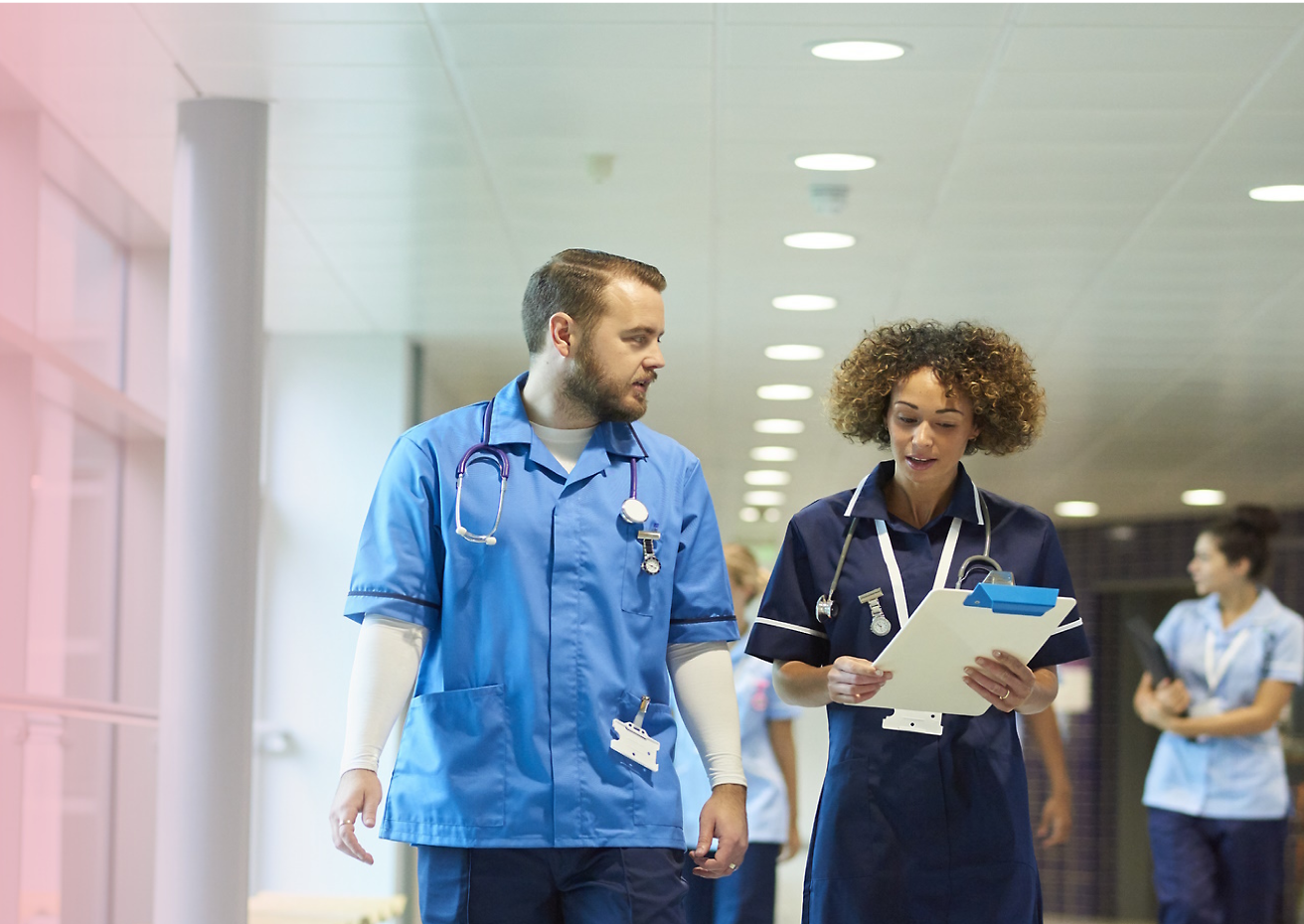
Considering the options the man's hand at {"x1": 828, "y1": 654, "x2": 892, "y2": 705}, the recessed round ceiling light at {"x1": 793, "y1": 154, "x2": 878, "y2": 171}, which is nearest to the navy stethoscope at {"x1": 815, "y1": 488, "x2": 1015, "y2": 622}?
the man's hand at {"x1": 828, "y1": 654, "x2": 892, "y2": 705}

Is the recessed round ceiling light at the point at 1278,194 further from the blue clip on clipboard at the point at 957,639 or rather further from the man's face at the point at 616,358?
the man's face at the point at 616,358

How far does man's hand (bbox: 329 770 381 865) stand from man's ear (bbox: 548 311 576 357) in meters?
0.74

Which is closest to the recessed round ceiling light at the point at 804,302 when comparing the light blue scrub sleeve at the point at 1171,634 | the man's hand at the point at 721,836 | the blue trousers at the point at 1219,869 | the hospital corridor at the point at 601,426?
the hospital corridor at the point at 601,426

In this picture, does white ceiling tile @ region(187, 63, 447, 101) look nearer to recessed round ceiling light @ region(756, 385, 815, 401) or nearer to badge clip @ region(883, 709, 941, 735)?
badge clip @ region(883, 709, 941, 735)

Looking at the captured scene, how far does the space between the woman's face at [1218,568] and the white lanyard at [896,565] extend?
381 cm

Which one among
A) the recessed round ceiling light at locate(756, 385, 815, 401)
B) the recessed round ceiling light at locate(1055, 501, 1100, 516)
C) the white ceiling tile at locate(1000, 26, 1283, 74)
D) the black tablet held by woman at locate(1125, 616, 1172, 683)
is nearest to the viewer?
the white ceiling tile at locate(1000, 26, 1283, 74)

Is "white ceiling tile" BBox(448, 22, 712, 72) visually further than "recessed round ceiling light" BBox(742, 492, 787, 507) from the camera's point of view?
No

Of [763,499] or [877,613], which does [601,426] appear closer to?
[877,613]

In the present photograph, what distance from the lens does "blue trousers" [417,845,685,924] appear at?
2498 millimetres

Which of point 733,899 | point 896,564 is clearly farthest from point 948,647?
point 733,899

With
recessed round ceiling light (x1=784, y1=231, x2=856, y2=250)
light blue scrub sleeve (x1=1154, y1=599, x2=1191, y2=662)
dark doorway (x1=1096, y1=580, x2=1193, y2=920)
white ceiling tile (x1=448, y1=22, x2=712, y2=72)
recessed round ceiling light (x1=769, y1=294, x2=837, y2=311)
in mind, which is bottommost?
dark doorway (x1=1096, y1=580, x2=1193, y2=920)

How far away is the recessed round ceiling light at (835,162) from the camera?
539 cm

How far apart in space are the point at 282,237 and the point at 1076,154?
310cm

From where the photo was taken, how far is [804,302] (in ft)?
25.0
